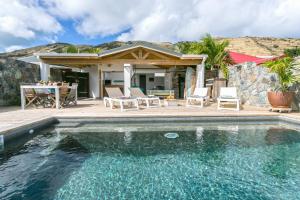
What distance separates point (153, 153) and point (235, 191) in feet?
6.23

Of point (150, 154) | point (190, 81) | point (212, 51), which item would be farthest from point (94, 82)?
point (150, 154)

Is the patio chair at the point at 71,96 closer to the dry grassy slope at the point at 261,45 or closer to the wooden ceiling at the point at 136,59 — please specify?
the wooden ceiling at the point at 136,59

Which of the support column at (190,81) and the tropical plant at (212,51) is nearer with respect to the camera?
the support column at (190,81)

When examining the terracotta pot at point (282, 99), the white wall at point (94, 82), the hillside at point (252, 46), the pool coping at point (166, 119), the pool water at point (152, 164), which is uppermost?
the hillside at point (252, 46)

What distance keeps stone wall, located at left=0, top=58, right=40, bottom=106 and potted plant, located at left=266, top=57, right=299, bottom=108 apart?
11.8 m

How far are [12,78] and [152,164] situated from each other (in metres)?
10.00

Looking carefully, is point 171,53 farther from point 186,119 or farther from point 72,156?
point 72,156

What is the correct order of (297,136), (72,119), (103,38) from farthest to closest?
(103,38) < (72,119) < (297,136)

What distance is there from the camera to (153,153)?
445cm

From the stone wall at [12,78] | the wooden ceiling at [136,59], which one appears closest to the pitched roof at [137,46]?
the wooden ceiling at [136,59]

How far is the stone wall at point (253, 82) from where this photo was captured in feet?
30.8

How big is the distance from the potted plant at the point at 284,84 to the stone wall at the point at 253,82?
46.6 inches

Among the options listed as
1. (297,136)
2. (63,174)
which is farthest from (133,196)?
(297,136)

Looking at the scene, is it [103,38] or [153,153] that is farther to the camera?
[103,38]
